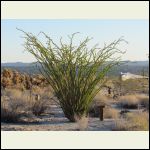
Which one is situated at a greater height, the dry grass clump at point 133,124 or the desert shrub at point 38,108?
the desert shrub at point 38,108

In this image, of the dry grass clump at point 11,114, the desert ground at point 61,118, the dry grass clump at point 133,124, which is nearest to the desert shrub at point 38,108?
the desert ground at point 61,118

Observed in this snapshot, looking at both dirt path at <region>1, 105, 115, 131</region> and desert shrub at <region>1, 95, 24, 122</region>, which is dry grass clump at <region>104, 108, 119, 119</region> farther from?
desert shrub at <region>1, 95, 24, 122</region>

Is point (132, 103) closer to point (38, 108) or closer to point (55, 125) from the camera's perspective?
point (38, 108)

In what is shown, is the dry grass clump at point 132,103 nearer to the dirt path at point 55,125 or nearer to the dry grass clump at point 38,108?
the dry grass clump at point 38,108

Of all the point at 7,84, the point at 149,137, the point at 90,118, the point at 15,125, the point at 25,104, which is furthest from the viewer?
the point at 7,84

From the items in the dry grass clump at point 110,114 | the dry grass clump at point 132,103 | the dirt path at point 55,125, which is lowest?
the dirt path at point 55,125

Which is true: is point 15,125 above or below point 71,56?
below

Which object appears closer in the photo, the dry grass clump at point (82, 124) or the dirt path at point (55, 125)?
the dry grass clump at point (82, 124)

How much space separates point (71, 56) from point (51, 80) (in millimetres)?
897

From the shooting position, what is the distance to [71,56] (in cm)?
1258

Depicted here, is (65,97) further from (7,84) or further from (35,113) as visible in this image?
(7,84)

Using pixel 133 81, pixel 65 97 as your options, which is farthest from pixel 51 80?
pixel 133 81

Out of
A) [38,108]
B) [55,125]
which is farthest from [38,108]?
[55,125]

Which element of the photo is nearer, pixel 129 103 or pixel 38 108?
pixel 38 108
